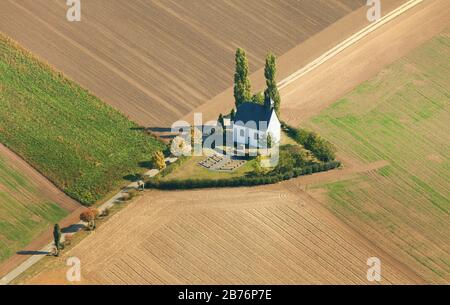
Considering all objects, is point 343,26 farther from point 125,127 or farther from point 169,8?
point 125,127

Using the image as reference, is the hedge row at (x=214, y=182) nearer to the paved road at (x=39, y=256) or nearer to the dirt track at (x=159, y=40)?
the paved road at (x=39, y=256)

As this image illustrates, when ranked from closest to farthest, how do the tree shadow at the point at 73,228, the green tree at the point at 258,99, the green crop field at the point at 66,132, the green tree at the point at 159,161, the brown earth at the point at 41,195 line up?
the brown earth at the point at 41,195 < the tree shadow at the point at 73,228 < the green crop field at the point at 66,132 < the green tree at the point at 159,161 < the green tree at the point at 258,99

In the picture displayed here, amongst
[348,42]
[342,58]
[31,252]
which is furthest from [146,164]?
[348,42]

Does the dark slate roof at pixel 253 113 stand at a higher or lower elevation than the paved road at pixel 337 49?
lower

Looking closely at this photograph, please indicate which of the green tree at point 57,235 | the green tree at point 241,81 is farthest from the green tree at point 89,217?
the green tree at point 241,81

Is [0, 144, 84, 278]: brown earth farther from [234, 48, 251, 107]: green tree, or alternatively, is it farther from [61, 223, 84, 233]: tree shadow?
[234, 48, 251, 107]: green tree

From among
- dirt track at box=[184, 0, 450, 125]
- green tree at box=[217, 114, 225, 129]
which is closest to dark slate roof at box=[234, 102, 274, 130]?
green tree at box=[217, 114, 225, 129]

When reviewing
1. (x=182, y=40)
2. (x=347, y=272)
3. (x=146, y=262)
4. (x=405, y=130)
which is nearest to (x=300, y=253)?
(x=347, y=272)
